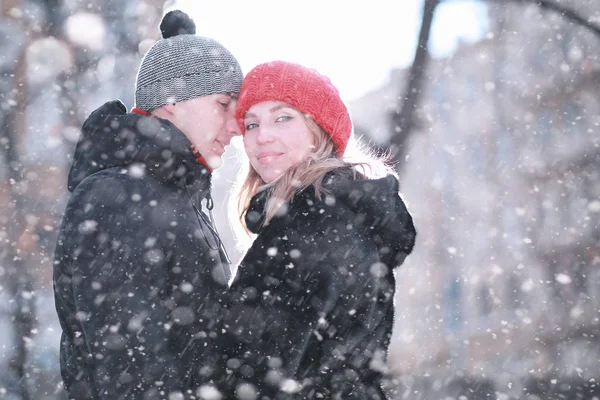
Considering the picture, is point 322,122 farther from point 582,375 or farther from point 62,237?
point 582,375

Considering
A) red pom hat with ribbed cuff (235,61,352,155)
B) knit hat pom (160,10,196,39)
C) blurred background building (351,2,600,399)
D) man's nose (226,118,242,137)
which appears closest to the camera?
red pom hat with ribbed cuff (235,61,352,155)

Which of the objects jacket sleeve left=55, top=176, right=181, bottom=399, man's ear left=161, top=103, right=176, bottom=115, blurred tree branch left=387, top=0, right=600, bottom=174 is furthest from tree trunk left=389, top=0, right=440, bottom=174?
jacket sleeve left=55, top=176, right=181, bottom=399

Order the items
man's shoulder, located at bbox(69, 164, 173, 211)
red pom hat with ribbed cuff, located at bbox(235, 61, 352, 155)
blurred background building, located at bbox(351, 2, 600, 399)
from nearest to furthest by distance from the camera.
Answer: man's shoulder, located at bbox(69, 164, 173, 211) → red pom hat with ribbed cuff, located at bbox(235, 61, 352, 155) → blurred background building, located at bbox(351, 2, 600, 399)

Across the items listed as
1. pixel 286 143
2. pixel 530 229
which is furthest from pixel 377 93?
pixel 286 143

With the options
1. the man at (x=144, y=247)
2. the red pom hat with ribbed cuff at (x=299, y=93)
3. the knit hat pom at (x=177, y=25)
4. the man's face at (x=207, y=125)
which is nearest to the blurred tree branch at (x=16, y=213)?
the knit hat pom at (x=177, y=25)

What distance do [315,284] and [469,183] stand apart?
7184 millimetres

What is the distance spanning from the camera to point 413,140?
2734 mm

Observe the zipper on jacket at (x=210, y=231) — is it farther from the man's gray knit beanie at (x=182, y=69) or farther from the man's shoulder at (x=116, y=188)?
the man's gray knit beanie at (x=182, y=69)

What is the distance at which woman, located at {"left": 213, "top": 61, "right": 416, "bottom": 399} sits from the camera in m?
1.74

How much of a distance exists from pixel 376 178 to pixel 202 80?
87 cm

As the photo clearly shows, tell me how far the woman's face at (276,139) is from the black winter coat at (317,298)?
237 millimetres

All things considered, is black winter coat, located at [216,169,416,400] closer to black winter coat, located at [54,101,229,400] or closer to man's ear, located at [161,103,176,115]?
black winter coat, located at [54,101,229,400]

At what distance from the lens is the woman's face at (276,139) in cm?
209

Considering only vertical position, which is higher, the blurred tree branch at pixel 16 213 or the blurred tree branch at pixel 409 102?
the blurred tree branch at pixel 409 102
